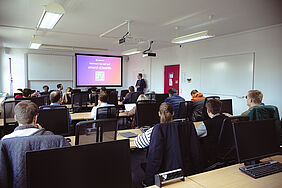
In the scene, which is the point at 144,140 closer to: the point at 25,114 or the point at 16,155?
the point at 25,114

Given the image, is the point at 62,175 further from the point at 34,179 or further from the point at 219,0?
the point at 219,0

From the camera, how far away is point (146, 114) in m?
3.33

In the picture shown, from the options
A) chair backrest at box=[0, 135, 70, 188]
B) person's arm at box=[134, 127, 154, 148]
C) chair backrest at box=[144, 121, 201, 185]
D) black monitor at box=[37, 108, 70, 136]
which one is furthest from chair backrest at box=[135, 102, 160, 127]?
chair backrest at box=[0, 135, 70, 188]

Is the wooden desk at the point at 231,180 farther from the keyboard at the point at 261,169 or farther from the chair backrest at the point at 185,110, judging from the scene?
the chair backrest at the point at 185,110

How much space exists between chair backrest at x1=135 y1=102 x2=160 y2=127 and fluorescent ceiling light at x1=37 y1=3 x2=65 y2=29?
80.7 inches

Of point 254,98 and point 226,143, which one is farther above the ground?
point 254,98

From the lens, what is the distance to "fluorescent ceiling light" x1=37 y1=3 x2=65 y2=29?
3.37 m

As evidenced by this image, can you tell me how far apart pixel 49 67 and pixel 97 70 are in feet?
7.66

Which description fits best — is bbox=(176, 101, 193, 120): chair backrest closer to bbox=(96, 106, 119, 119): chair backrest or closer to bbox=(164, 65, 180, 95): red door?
bbox=(96, 106, 119, 119): chair backrest

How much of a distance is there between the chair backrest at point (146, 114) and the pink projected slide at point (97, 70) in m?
7.93

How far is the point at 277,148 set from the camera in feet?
6.48

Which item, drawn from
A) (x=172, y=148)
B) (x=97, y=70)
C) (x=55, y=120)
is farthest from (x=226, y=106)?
(x=97, y=70)

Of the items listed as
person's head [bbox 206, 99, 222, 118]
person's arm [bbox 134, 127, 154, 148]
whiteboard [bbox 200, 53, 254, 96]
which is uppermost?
whiteboard [bbox 200, 53, 254, 96]

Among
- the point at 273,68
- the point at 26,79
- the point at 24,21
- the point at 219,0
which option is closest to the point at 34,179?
the point at 219,0
